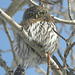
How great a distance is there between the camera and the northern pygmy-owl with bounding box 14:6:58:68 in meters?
3.23

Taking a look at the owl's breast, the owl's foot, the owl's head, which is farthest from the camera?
the owl's head

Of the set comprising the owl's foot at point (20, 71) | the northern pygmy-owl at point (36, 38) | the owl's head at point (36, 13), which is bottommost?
the owl's foot at point (20, 71)

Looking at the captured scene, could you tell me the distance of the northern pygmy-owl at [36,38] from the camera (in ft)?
10.6

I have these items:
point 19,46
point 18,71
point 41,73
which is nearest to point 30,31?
point 19,46

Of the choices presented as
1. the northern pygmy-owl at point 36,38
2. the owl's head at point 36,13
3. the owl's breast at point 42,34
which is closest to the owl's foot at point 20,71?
the northern pygmy-owl at point 36,38

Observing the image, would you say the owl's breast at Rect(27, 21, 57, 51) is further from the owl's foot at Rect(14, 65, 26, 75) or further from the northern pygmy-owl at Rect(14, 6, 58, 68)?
the owl's foot at Rect(14, 65, 26, 75)

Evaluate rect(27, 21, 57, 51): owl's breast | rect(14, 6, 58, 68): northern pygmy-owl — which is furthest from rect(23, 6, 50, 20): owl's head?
rect(27, 21, 57, 51): owl's breast

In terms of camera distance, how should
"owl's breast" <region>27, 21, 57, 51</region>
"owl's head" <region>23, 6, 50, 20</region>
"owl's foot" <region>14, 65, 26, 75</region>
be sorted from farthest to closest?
"owl's head" <region>23, 6, 50, 20</region>
"owl's foot" <region>14, 65, 26, 75</region>
"owl's breast" <region>27, 21, 57, 51</region>

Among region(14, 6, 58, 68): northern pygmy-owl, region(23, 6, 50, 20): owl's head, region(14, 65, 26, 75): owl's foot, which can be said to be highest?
region(23, 6, 50, 20): owl's head

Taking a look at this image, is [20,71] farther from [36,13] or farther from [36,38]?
[36,13]

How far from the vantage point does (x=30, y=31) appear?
318 centimetres

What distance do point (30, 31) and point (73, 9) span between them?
4647 millimetres

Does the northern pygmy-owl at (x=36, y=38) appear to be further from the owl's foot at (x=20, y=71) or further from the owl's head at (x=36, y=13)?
the owl's foot at (x=20, y=71)

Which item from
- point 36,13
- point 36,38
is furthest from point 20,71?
point 36,13
